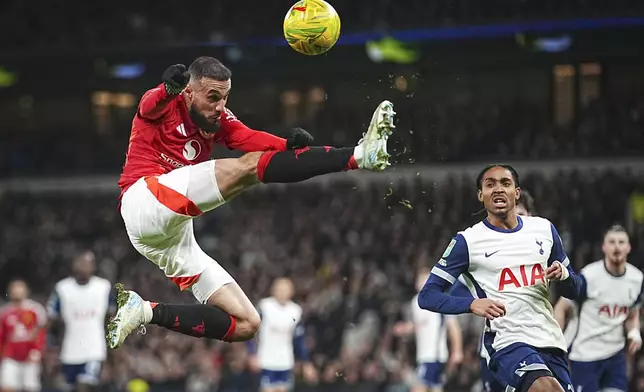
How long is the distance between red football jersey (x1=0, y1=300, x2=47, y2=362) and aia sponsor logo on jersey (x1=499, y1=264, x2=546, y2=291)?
9.02 meters

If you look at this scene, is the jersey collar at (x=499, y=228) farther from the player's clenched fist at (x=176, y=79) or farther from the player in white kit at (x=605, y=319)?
the player in white kit at (x=605, y=319)

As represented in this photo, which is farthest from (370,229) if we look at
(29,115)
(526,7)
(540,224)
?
(540,224)

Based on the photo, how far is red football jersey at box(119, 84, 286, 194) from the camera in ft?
22.4

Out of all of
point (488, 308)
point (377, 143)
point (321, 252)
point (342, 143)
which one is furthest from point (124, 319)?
point (342, 143)

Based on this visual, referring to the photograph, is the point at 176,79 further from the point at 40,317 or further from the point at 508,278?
the point at 40,317

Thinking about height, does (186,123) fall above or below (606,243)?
above

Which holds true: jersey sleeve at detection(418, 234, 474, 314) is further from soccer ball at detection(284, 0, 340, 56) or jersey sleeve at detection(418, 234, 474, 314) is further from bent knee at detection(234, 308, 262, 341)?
soccer ball at detection(284, 0, 340, 56)

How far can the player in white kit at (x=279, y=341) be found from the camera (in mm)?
13703

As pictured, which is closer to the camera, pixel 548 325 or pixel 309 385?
pixel 548 325

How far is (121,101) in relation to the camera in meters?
24.3

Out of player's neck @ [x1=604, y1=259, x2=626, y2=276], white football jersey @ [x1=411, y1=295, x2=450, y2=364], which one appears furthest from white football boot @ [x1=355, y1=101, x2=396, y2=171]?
white football jersey @ [x1=411, y1=295, x2=450, y2=364]

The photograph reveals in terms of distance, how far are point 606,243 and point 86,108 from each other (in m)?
18.1

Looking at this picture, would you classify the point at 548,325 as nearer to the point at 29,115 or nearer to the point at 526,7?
the point at 526,7

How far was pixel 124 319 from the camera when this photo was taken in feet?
22.2
